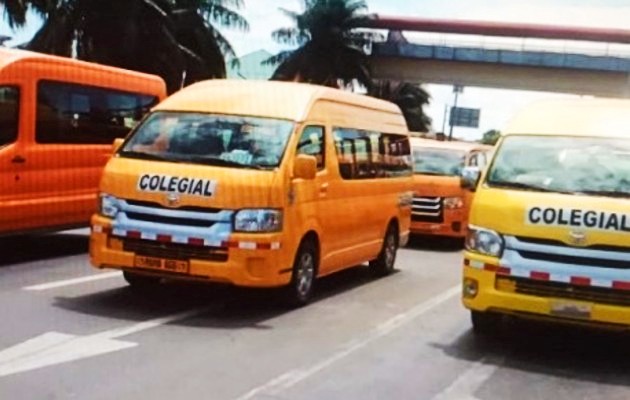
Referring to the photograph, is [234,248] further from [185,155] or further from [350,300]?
[350,300]

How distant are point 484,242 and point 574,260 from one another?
2.38 ft

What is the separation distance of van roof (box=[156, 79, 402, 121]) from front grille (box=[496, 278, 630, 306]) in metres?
2.95

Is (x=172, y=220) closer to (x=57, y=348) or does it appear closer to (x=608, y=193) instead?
(x=57, y=348)

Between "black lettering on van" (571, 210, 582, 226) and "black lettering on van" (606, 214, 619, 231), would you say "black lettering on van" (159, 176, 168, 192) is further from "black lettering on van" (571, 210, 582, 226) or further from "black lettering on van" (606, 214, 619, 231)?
"black lettering on van" (606, 214, 619, 231)

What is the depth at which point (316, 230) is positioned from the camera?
10305 millimetres

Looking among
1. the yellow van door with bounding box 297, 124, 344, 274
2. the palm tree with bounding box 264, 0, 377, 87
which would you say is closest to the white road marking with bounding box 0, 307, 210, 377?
the yellow van door with bounding box 297, 124, 344, 274

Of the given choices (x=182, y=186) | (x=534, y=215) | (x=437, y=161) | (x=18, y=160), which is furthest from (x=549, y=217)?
(x=437, y=161)

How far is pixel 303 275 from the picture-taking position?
10.1 meters

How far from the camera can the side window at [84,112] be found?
12.0m

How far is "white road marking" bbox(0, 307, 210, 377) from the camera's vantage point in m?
7.11

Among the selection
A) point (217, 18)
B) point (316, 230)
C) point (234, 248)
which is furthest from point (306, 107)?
point (217, 18)

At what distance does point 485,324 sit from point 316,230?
2019mm

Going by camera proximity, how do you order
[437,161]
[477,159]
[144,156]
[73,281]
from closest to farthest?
[144,156] < [73,281] < [437,161] < [477,159]

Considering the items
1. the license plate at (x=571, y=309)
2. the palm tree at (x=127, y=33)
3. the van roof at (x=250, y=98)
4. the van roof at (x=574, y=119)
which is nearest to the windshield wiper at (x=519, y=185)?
the van roof at (x=574, y=119)
